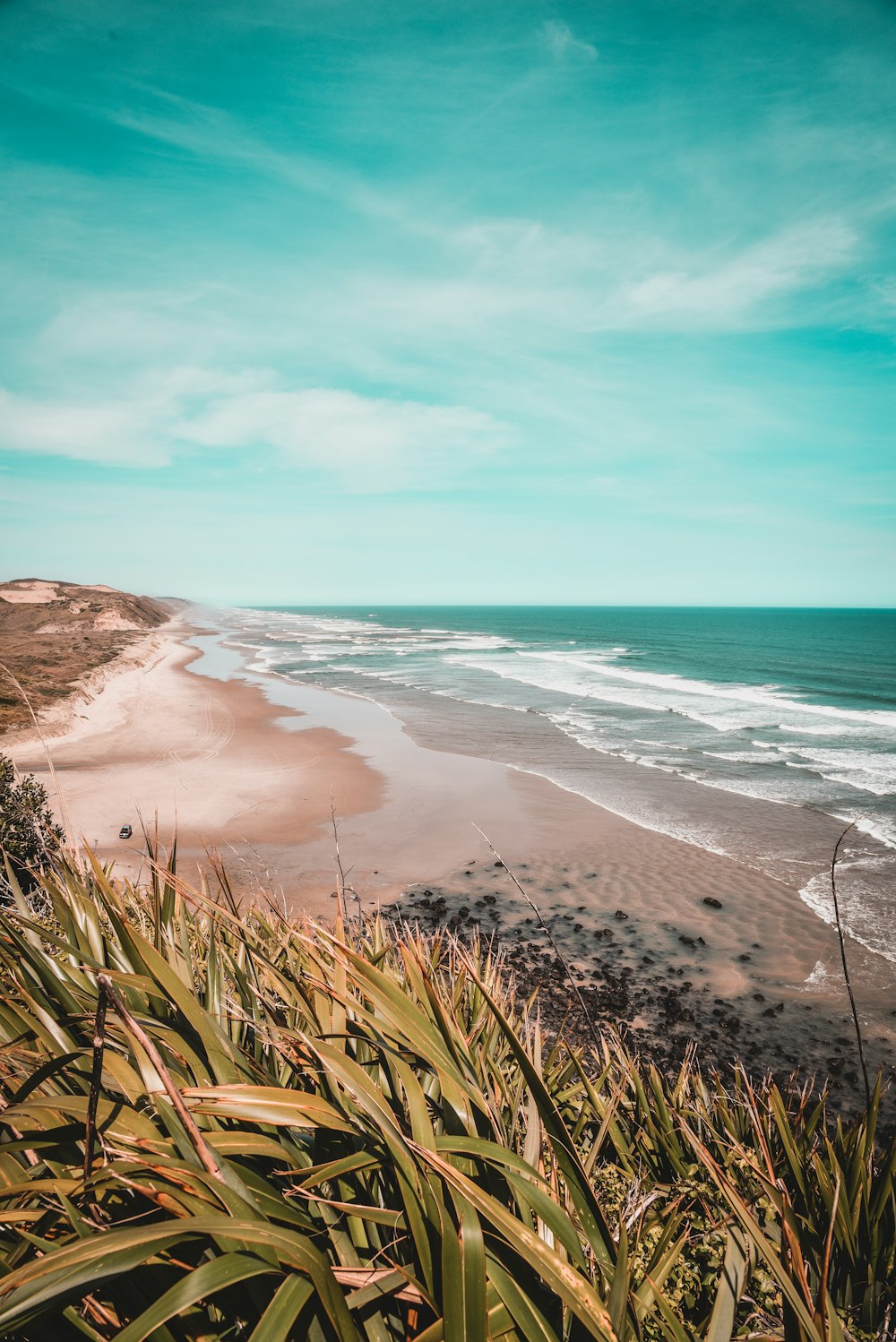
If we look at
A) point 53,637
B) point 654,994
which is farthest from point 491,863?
point 53,637

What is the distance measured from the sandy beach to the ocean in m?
1.23

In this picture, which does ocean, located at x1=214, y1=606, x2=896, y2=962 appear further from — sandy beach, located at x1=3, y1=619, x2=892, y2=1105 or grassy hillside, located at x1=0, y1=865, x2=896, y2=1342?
grassy hillside, located at x1=0, y1=865, x2=896, y2=1342

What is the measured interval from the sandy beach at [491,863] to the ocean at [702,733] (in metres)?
1.23

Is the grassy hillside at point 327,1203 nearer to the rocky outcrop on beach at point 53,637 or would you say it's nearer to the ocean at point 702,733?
the rocky outcrop on beach at point 53,637

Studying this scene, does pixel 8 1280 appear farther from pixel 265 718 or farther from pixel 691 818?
pixel 265 718

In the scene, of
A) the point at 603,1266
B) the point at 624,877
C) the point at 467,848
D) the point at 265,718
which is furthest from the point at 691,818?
the point at 265,718

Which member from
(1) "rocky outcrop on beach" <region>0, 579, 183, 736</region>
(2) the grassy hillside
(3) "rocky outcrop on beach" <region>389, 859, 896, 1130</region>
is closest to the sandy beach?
(3) "rocky outcrop on beach" <region>389, 859, 896, 1130</region>

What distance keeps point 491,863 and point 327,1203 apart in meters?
10.7

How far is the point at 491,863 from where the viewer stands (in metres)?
11.6

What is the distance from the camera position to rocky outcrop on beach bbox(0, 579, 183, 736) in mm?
22056

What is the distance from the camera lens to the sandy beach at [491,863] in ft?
25.5

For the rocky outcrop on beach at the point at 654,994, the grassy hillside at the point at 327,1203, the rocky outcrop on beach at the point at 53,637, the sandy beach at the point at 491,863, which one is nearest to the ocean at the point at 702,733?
the sandy beach at the point at 491,863

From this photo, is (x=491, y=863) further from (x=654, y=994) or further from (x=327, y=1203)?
(x=327, y=1203)

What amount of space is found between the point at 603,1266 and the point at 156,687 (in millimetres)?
32479
